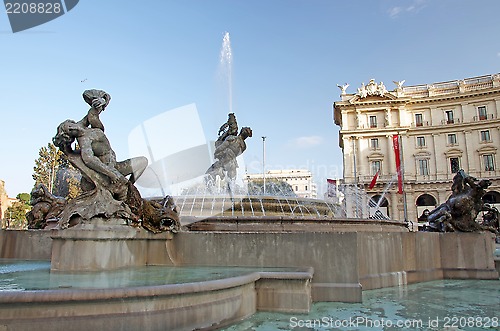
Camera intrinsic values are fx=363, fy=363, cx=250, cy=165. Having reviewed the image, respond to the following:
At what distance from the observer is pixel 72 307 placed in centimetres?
278

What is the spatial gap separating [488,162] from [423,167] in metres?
7.31

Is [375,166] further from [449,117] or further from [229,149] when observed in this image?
[229,149]

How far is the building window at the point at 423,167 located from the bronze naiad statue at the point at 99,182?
47968 millimetres

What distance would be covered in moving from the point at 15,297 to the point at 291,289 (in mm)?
2711

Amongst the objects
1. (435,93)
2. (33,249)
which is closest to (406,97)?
(435,93)

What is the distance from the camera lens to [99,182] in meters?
5.13

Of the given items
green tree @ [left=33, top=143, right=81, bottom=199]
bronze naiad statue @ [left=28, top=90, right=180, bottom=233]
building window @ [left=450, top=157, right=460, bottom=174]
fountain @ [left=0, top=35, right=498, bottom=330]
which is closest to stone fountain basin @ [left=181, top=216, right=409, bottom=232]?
fountain @ [left=0, top=35, right=498, bottom=330]

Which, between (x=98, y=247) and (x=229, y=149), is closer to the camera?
(x=98, y=247)

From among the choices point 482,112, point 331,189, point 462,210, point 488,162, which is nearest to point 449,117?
point 482,112

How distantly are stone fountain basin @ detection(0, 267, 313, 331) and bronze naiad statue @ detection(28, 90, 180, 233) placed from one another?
2.09m

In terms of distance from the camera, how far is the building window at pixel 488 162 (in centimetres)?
4456

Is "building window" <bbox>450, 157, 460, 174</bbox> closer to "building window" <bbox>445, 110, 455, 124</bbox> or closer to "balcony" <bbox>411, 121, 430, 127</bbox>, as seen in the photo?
"building window" <bbox>445, 110, 455, 124</bbox>

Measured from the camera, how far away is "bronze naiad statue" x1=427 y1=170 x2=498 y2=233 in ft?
23.9

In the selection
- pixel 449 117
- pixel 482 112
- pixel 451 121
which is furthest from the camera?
pixel 449 117
